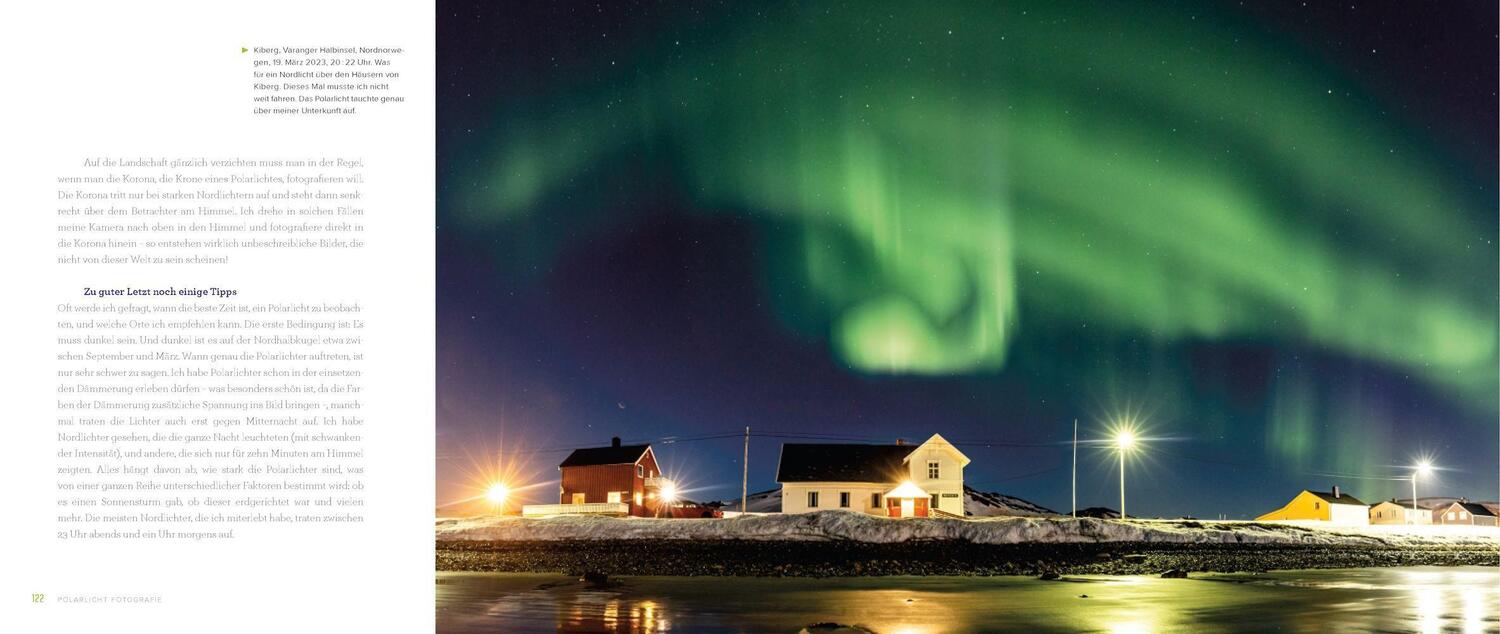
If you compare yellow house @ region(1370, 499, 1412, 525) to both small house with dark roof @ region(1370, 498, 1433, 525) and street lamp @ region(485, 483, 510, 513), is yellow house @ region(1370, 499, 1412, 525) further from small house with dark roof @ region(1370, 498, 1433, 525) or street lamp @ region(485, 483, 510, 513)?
street lamp @ region(485, 483, 510, 513)

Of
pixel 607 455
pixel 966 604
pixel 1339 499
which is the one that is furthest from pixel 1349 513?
pixel 966 604

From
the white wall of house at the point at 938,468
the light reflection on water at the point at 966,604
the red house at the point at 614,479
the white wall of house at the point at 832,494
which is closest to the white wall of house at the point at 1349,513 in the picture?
the white wall of house at the point at 938,468

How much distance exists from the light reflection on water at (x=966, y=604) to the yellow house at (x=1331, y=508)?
117m

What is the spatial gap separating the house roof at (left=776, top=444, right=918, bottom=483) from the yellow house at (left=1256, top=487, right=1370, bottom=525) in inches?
3079

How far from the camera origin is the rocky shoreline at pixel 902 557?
88.0 feet

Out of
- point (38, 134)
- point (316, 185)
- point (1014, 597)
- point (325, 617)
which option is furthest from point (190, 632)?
point (1014, 597)

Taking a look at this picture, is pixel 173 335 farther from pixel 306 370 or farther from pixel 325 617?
pixel 325 617

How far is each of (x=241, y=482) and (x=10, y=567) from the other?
11.0ft

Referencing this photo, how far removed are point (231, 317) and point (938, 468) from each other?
194ft

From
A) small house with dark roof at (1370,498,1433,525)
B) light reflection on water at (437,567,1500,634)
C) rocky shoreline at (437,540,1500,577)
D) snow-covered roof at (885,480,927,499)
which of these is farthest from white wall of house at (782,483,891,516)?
small house with dark roof at (1370,498,1433,525)

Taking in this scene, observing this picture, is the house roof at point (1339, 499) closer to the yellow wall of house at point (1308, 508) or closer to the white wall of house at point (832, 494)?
the yellow wall of house at point (1308, 508)

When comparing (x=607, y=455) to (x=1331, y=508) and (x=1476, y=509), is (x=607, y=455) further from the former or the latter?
(x=1476, y=509)

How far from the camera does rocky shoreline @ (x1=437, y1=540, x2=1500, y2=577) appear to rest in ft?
88.0

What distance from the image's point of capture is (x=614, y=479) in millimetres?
74875
